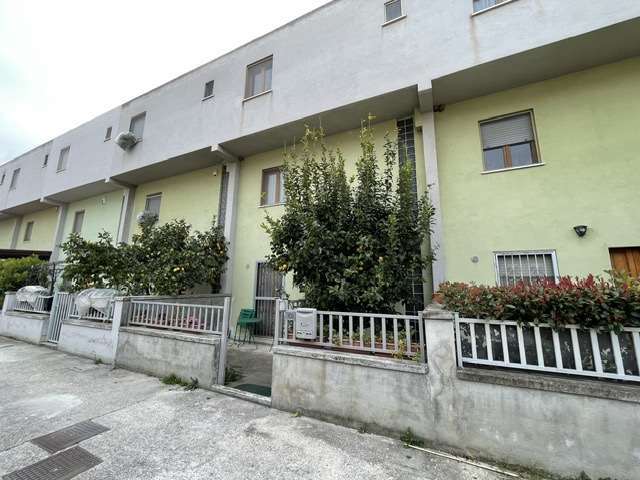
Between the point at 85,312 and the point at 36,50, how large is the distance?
856cm

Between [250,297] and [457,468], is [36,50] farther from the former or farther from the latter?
[457,468]

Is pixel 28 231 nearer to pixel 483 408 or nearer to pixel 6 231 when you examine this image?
pixel 6 231

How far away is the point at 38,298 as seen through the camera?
26.5 feet

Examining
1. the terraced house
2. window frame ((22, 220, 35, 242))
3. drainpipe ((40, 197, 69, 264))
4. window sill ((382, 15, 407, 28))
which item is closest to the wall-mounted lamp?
the terraced house

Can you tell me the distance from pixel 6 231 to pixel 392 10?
78.3ft

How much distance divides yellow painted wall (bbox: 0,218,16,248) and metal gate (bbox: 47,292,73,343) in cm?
1384

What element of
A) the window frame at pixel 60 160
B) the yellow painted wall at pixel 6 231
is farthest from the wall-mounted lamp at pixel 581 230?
the yellow painted wall at pixel 6 231

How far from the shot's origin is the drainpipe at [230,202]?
867cm

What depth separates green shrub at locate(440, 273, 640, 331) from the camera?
248cm

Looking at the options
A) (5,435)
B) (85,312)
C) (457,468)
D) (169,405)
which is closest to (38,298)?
(85,312)

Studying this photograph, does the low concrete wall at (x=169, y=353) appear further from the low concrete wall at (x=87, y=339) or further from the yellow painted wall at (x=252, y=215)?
the yellow painted wall at (x=252, y=215)

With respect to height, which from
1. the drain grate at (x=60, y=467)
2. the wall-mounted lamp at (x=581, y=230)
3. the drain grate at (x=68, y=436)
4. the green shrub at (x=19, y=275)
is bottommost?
the drain grate at (x=60, y=467)

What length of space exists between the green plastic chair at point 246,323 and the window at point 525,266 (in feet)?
20.2

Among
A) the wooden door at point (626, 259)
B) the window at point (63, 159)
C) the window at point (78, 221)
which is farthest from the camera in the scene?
the window at point (78, 221)
